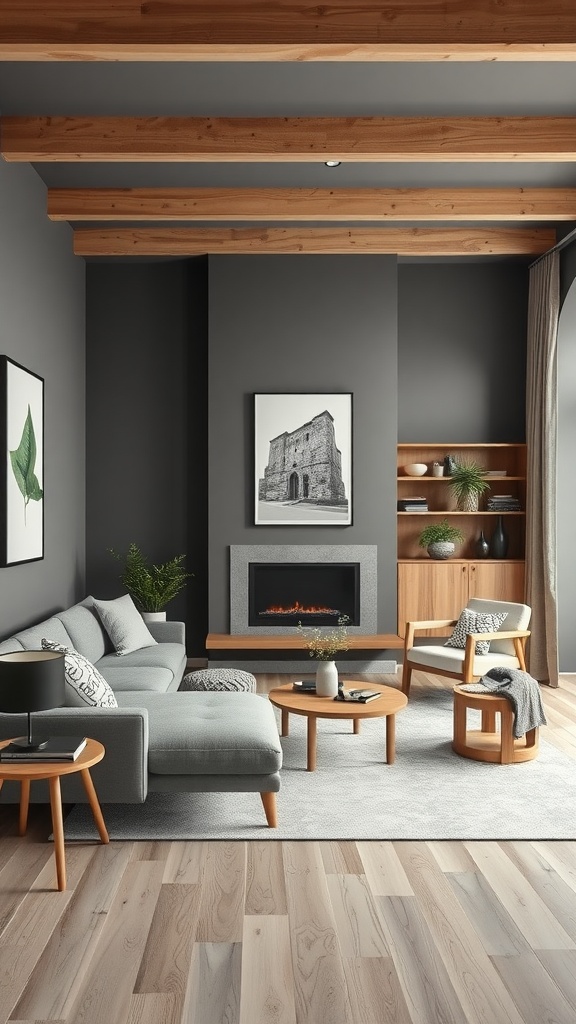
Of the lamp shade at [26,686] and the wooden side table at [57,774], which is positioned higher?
the lamp shade at [26,686]

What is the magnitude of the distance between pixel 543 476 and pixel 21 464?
402 cm

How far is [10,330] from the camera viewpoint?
4945 millimetres

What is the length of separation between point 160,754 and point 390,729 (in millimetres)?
1481

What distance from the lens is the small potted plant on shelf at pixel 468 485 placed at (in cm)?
727

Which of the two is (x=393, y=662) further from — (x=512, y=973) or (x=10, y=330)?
(x=512, y=973)

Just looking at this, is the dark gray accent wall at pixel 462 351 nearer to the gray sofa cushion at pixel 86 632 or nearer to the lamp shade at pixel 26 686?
the gray sofa cushion at pixel 86 632

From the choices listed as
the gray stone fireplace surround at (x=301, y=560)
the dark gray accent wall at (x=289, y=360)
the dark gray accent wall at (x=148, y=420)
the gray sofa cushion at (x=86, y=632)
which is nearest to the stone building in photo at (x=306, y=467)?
the dark gray accent wall at (x=289, y=360)

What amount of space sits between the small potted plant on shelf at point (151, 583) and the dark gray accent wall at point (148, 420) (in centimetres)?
26

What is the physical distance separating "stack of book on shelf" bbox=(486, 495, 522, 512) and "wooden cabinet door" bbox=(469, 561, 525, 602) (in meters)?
0.46

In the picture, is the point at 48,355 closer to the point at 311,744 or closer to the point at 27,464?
the point at 27,464

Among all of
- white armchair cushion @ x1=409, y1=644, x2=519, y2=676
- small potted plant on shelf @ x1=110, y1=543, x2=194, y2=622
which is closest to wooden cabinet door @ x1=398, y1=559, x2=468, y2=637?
white armchair cushion @ x1=409, y1=644, x2=519, y2=676

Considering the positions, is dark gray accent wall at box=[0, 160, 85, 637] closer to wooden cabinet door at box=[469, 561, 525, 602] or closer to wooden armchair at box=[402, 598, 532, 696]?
wooden armchair at box=[402, 598, 532, 696]

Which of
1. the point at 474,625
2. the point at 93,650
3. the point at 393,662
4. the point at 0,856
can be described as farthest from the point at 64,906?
the point at 393,662

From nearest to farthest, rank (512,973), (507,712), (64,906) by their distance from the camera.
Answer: (512,973) < (64,906) < (507,712)
